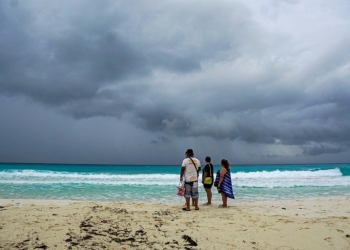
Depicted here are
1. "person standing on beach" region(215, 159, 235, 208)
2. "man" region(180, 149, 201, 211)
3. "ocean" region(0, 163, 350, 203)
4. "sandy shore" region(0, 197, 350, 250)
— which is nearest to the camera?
"sandy shore" region(0, 197, 350, 250)

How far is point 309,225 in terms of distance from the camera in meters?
5.84

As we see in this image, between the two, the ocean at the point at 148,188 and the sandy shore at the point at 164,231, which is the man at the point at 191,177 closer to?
the sandy shore at the point at 164,231

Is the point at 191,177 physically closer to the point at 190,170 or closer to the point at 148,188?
the point at 190,170

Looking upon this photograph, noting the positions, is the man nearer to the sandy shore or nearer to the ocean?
the sandy shore

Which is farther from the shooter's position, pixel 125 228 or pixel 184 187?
pixel 184 187

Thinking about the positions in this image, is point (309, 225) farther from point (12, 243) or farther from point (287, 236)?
point (12, 243)

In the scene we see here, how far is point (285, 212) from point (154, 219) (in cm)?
454

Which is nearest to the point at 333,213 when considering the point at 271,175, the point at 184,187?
the point at 184,187

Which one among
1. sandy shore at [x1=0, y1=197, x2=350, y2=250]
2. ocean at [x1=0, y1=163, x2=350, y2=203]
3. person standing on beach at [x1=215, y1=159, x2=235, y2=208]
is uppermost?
person standing on beach at [x1=215, y1=159, x2=235, y2=208]

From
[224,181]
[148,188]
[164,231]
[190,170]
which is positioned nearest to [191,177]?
[190,170]

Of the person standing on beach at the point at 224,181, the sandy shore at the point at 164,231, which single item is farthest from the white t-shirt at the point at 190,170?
the sandy shore at the point at 164,231

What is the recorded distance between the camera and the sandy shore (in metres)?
4.32

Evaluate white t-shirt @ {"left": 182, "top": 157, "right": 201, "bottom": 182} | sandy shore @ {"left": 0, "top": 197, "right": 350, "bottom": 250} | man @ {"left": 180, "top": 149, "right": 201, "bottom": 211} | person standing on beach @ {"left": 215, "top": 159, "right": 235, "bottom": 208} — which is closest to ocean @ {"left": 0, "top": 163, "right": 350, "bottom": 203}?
person standing on beach @ {"left": 215, "top": 159, "right": 235, "bottom": 208}

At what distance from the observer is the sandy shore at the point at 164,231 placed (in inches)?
170
